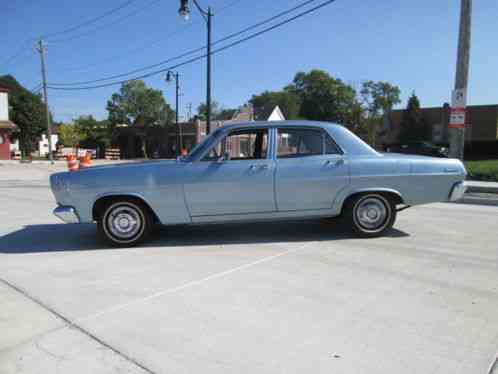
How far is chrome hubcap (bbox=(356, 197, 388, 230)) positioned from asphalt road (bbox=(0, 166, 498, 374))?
24 centimetres

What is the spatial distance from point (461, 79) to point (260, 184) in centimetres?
937

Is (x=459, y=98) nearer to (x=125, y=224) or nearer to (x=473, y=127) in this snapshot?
(x=125, y=224)

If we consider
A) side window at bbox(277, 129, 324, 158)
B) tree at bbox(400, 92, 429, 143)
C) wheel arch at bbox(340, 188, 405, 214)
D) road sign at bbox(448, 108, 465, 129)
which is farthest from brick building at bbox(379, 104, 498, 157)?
side window at bbox(277, 129, 324, 158)

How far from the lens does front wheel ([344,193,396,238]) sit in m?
5.46

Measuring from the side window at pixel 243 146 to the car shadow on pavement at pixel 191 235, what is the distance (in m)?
1.22

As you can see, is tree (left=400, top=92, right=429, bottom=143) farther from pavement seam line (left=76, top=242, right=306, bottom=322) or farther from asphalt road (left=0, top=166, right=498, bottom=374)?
pavement seam line (left=76, top=242, right=306, bottom=322)

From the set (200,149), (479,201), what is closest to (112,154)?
(479,201)

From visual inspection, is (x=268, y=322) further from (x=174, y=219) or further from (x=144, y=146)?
(x=144, y=146)

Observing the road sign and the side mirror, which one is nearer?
the side mirror

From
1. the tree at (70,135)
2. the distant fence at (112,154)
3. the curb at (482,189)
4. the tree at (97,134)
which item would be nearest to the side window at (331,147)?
the curb at (482,189)

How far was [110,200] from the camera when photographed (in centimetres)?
526

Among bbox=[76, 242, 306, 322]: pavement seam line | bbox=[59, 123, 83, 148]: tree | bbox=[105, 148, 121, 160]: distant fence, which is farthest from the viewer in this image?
bbox=[59, 123, 83, 148]: tree

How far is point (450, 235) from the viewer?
5.81 meters

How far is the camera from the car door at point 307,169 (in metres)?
5.24
